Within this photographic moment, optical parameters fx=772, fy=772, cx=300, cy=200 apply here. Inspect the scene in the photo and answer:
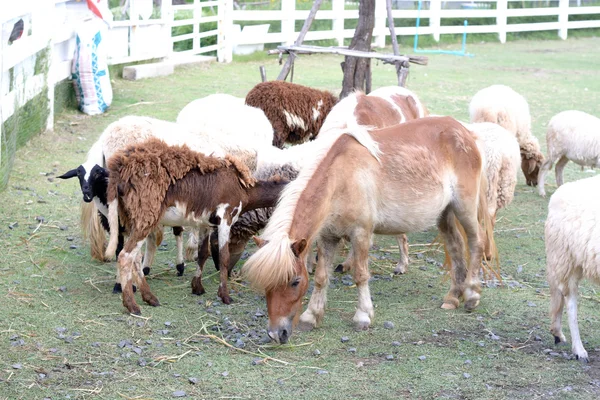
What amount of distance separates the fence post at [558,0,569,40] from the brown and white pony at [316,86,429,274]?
17.7m

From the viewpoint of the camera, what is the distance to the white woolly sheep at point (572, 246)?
15.4ft

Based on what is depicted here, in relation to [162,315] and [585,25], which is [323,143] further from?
[585,25]

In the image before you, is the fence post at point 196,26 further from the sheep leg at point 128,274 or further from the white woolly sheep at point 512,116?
the sheep leg at point 128,274

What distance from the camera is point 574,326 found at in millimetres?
4812

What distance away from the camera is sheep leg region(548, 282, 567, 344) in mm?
5004

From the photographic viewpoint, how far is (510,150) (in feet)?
24.5

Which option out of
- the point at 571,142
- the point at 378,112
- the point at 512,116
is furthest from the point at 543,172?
the point at 378,112

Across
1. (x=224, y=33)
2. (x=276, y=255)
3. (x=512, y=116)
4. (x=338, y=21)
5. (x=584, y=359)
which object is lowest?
(x=584, y=359)

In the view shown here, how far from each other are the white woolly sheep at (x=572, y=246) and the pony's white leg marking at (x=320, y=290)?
4.78 feet

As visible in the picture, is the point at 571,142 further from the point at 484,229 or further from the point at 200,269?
the point at 200,269

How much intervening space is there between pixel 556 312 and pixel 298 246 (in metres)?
1.78

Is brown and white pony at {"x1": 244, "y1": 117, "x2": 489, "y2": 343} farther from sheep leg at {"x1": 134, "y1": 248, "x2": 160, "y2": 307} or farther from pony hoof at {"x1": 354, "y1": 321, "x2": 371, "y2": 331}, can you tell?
sheep leg at {"x1": 134, "y1": 248, "x2": 160, "y2": 307}

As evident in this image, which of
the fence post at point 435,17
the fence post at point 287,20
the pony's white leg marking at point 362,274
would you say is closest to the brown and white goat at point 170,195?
the pony's white leg marking at point 362,274

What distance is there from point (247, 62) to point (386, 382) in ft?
45.9
